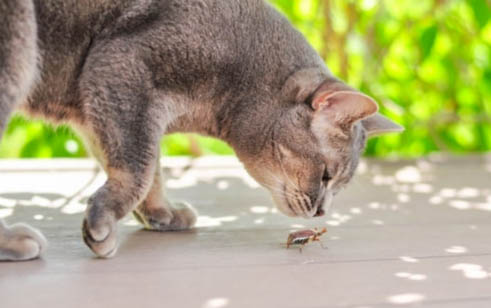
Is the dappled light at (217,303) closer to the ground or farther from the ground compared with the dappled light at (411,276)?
farther from the ground

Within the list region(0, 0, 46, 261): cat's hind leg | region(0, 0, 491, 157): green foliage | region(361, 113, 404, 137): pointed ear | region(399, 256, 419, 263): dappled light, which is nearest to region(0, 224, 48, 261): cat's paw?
region(0, 0, 46, 261): cat's hind leg

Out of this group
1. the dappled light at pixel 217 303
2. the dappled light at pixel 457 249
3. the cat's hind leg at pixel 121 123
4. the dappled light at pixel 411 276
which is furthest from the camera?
the dappled light at pixel 457 249

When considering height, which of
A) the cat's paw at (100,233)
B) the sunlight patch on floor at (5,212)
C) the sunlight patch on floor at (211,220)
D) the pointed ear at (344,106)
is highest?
the pointed ear at (344,106)

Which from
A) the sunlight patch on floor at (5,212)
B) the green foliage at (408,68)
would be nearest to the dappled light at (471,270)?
the sunlight patch on floor at (5,212)

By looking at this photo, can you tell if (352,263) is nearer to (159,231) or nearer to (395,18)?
(159,231)

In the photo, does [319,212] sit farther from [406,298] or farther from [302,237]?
[406,298]

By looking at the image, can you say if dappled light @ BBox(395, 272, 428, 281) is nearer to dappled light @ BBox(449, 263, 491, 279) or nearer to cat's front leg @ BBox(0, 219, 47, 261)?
dappled light @ BBox(449, 263, 491, 279)

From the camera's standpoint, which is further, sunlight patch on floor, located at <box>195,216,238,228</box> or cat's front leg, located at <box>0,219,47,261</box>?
sunlight patch on floor, located at <box>195,216,238,228</box>

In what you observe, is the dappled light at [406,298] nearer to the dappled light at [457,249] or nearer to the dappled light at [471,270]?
the dappled light at [471,270]
